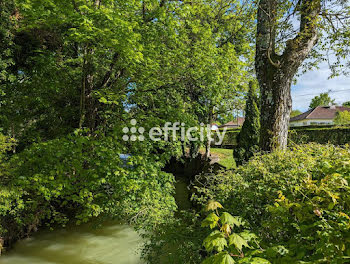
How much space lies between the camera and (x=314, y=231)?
1528 millimetres

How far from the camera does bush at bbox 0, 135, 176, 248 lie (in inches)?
175

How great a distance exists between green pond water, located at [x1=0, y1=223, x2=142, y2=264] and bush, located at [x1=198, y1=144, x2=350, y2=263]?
3.33 meters

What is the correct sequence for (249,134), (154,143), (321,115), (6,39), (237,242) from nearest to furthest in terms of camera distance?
1. (237,242)
2. (154,143)
3. (6,39)
4. (249,134)
5. (321,115)

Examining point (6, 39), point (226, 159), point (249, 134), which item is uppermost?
point (6, 39)

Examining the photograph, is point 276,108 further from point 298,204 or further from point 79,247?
point 79,247

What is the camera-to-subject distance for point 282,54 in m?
4.36

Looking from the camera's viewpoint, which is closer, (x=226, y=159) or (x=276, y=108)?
(x=276, y=108)

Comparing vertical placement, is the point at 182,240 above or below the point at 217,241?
below

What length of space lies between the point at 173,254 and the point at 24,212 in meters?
4.62

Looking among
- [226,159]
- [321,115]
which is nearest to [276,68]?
[226,159]

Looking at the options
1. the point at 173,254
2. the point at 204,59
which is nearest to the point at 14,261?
the point at 173,254

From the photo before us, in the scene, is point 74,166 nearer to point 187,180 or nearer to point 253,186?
point 253,186

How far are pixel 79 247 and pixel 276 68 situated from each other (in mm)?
6916

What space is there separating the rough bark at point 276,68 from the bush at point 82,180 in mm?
2807
